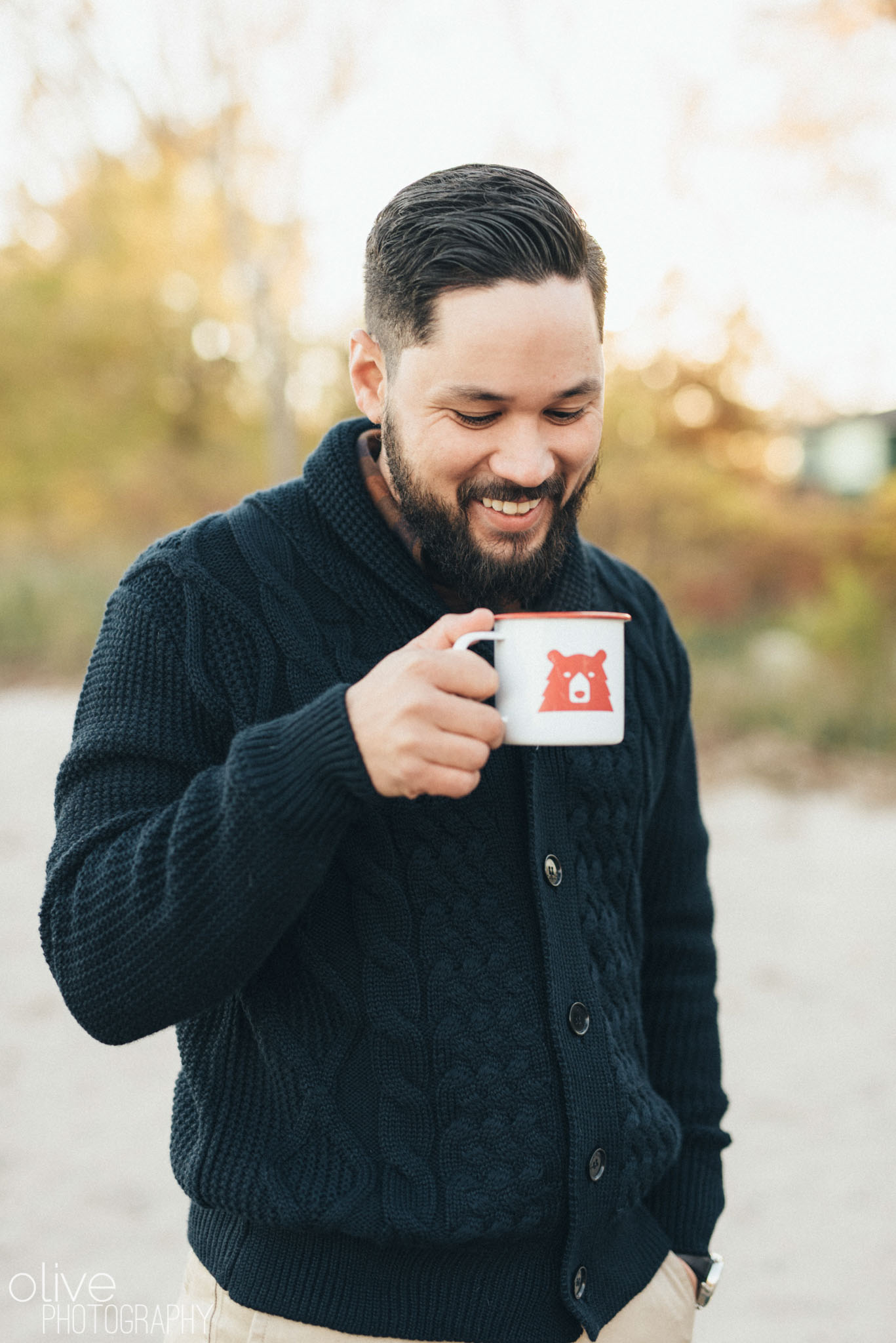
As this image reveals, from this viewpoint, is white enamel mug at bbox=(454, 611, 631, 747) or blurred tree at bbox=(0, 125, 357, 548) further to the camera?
blurred tree at bbox=(0, 125, 357, 548)

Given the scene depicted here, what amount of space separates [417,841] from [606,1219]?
22.0 inches

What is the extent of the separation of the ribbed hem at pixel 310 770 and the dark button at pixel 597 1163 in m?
0.61

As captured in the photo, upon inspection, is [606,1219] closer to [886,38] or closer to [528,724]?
[528,724]

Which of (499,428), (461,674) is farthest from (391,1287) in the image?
(499,428)

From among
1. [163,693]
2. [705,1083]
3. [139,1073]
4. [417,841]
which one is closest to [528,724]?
[417,841]

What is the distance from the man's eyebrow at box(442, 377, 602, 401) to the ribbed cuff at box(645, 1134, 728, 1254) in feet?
3.98

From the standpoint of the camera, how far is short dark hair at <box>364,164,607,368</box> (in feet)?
4.97

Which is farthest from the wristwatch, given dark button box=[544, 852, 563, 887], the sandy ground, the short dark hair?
the sandy ground

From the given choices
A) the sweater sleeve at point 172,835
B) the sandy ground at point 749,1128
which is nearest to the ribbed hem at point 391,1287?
the sweater sleeve at point 172,835

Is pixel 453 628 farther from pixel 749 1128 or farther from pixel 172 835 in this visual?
pixel 749 1128

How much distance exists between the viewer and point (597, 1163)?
1.55 m

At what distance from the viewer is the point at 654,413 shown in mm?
11430

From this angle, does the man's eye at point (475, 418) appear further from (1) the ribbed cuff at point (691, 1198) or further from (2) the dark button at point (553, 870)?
(1) the ribbed cuff at point (691, 1198)

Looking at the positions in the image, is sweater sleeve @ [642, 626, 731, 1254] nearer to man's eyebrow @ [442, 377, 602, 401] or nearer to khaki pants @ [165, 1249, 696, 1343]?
khaki pants @ [165, 1249, 696, 1343]
